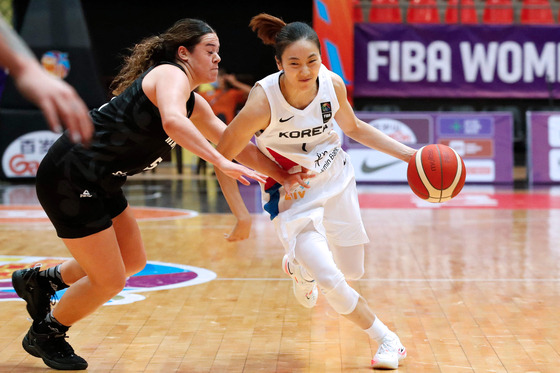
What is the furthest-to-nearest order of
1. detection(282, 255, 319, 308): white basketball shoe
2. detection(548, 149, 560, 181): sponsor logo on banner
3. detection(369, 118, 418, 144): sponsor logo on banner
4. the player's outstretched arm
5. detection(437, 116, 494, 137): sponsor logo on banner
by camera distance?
detection(548, 149, 560, 181): sponsor logo on banner, detection(437, 116, 494, 137): sponsor logo on banner, detection(369, 118, 418, 144): sponsor logo on banner, detection(282, 255, 319, 308): white basketball shoe, the player's outstretched arm

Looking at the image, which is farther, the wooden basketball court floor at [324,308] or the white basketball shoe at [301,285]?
the white basketball shoe at [301,285]

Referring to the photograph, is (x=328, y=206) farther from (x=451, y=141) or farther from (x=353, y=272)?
(x=451, y=141)

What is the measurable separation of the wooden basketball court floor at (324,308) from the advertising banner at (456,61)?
7.12 metres

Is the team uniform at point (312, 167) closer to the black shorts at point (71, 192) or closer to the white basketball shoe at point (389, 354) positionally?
the white basketball shoe at point (389, 354)

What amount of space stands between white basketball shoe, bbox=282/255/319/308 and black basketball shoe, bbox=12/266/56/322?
1.25 meters

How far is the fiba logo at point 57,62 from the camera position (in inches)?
580

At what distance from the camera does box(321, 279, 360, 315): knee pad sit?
12.3 ft

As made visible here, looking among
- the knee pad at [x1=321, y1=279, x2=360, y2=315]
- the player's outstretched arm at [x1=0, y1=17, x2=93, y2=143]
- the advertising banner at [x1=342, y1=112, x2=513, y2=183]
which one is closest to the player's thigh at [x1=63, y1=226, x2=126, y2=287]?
the knee pad at [x1=321, y1=279, x2=360, y2=315]

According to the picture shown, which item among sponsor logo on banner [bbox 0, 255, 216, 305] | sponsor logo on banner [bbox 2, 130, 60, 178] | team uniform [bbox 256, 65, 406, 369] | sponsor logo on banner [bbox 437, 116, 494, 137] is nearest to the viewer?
team uniform [bbox 256, 65, 406, 369]

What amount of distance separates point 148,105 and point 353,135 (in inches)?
47.7

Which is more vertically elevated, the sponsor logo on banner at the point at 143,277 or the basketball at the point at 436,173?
the basketball at the point at 436,173

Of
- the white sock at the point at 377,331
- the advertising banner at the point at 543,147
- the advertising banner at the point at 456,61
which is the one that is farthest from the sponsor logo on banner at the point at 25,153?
the white sock at the point at 377,331

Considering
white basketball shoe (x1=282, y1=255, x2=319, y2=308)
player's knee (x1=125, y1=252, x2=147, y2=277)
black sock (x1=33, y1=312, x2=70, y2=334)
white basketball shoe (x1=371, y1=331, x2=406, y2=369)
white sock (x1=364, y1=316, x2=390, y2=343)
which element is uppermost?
player's knee (x1=125, y1=252, x2=147, y2=277)

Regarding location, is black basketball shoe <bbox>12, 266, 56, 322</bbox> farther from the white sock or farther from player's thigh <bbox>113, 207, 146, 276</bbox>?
the white sock
